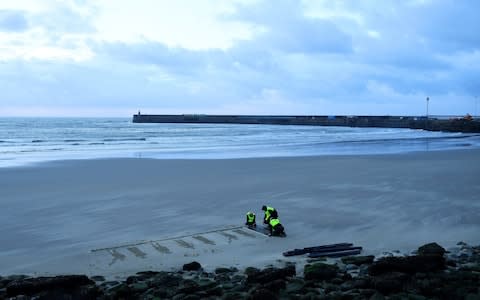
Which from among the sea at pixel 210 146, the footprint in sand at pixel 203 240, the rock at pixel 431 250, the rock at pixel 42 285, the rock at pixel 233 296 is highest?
the sea at pixel 210 146

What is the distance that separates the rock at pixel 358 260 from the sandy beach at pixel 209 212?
81cm

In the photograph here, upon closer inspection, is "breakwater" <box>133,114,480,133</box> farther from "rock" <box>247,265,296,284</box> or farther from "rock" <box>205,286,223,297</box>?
"rock" <box>205,286,223,297</box>

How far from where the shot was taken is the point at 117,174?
18609 millimetres

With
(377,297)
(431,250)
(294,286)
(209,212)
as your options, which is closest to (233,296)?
(294,286)

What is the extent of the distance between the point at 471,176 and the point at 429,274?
1228cm

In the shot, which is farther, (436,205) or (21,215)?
(436,205)

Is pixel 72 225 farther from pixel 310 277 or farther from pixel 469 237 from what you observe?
pixel 469 237

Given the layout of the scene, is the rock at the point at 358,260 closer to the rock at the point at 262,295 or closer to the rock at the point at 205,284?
the rock at the point at 262,295

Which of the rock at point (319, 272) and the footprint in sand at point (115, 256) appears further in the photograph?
the footprint in sand at point (115, 256)

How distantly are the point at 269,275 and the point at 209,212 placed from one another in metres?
5.08

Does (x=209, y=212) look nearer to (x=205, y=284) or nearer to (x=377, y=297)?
(x=205, y=284)

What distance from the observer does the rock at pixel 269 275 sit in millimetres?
6410

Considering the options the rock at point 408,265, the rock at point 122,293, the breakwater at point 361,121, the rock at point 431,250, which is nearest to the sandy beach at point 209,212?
the rock at point 431,250

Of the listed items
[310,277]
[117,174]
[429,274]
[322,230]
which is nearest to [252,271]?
[310,277]
